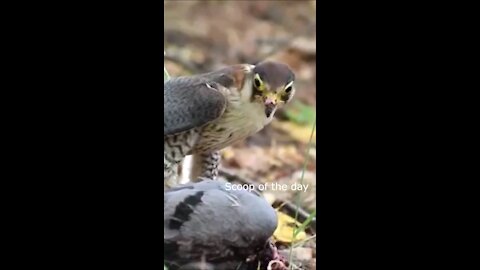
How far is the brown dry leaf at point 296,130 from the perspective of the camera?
2.72 metres

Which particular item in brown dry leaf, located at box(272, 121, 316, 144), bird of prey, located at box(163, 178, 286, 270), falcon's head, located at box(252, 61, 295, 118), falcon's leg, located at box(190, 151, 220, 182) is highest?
falcon's head, located at box(252, 61, 295, 118)

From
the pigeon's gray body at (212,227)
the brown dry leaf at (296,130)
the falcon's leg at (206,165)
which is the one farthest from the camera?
the brown dry leaf at (296,130)

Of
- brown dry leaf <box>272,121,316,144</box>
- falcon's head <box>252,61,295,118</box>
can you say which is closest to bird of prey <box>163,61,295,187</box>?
falcon's head <box>252,61,295,118</box>

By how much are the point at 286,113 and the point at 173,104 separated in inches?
13.2

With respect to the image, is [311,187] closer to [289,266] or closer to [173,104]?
[289,266]

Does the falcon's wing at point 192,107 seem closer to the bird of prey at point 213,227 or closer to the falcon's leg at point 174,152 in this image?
the falcon's leg at point 174,152

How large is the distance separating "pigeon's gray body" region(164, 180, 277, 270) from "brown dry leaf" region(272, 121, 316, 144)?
0.86 ft

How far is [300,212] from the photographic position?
2.63 m

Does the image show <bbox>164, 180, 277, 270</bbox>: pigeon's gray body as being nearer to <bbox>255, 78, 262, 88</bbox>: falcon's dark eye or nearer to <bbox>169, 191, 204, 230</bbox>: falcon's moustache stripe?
<bbox>169, 191, 204, 230</bbox>: falcon's moustache stripe

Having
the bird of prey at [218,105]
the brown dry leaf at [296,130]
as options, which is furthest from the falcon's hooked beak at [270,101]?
the brown dry leaf at [296,130]

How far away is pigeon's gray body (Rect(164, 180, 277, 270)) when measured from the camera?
8.15 feet

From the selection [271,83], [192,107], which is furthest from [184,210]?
[271,83]

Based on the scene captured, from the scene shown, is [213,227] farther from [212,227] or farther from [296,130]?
[296,130]

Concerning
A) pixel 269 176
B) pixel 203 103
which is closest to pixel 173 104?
pixel 203 103
